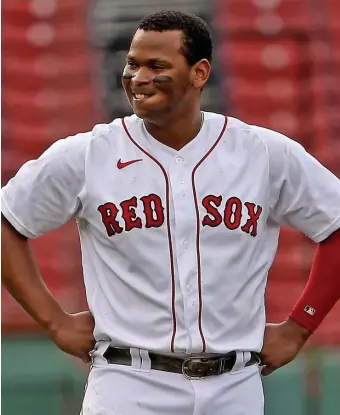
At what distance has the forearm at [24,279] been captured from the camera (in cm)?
248

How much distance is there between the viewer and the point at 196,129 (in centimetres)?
253

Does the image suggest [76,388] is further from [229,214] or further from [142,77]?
[142,77]

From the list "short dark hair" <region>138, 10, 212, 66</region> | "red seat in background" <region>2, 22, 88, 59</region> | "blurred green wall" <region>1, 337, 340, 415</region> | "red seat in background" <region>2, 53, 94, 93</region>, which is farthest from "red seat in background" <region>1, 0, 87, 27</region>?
"short dark hair" <region>138, 10, 212, 66</region>

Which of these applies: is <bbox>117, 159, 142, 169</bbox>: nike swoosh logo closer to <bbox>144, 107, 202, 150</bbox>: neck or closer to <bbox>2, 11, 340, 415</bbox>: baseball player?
<bbox>2, 11, 340, 415</bbox>: baseball player

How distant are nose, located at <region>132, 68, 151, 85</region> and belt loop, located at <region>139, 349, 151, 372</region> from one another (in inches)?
24.2

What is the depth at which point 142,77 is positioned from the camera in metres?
2.37

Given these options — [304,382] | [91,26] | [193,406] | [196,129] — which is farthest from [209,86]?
[193,406]

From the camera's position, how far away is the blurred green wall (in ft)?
14.1

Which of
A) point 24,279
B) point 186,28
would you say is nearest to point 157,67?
point 186,28

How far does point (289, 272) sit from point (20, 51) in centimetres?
193

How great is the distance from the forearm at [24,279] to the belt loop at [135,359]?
255 mm

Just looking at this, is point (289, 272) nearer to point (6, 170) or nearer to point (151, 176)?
point (6, 170)

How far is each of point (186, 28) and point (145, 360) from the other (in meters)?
0.79

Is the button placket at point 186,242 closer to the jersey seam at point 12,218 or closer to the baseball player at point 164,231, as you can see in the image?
the baseball player at point 164,231
